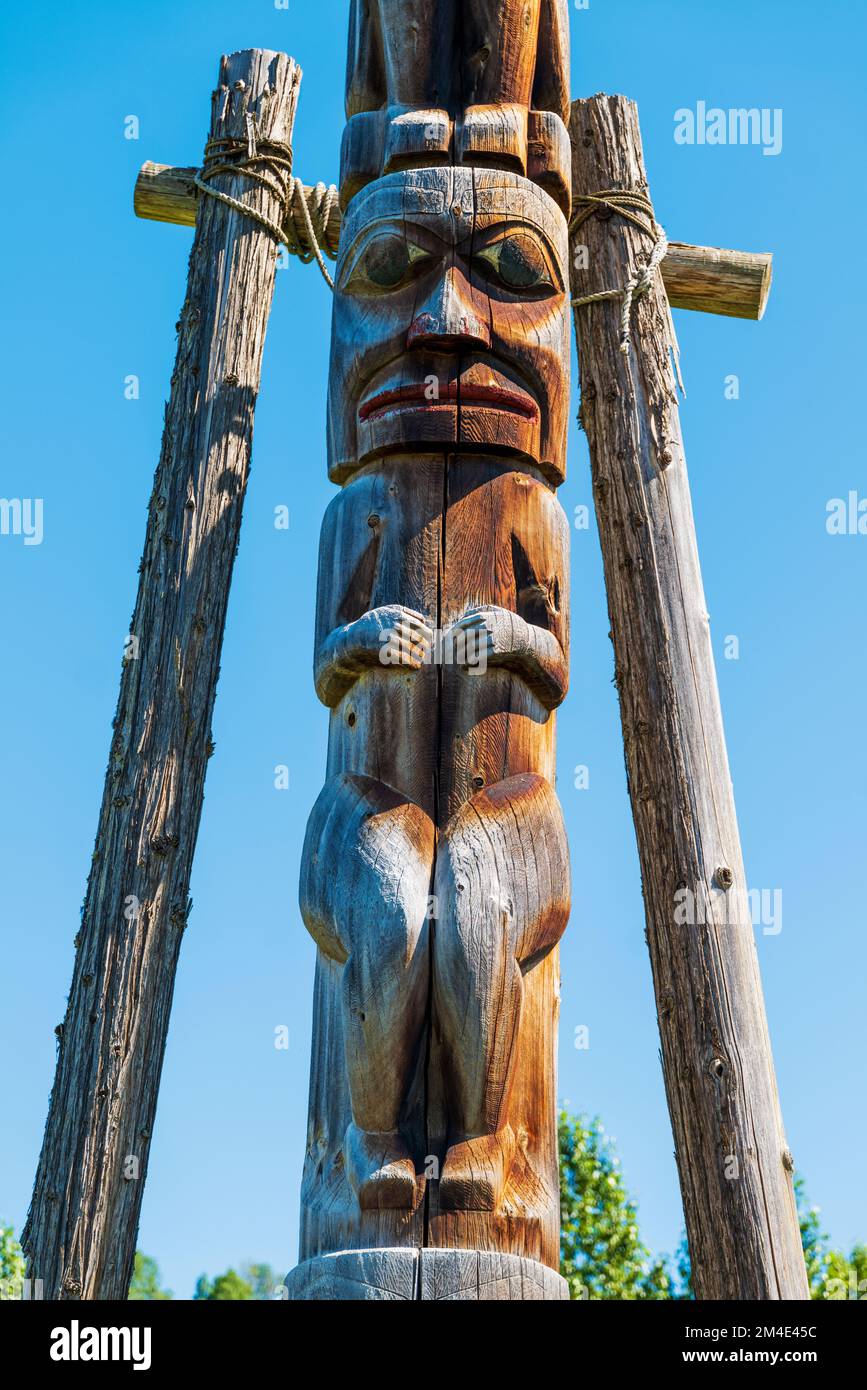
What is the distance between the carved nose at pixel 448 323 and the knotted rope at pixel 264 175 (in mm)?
1605

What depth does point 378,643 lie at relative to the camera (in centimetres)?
564

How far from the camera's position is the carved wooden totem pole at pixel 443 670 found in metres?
4.94

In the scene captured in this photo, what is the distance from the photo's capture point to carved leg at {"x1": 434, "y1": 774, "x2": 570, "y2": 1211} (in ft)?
16.1

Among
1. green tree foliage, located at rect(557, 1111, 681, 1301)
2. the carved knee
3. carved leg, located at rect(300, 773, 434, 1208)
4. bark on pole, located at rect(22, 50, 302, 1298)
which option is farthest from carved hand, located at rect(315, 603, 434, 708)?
green tree foliage, located at rect(557, 1111, 681, 1301)

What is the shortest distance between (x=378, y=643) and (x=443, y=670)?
9.9 inches

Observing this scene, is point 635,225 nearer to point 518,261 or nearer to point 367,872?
point 518,261

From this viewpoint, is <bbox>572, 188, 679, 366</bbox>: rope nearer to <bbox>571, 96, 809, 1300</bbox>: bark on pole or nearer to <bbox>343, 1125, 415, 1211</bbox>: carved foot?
<bbox>571, 96, 809, 1300</bbox>: bark on pole

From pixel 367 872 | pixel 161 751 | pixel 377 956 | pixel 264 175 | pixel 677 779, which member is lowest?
pixel 377 956

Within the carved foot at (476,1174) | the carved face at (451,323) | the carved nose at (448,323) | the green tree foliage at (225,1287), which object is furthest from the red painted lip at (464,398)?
the green tree foliage at (225,1287)

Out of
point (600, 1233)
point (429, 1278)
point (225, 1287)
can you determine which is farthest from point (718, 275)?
point (225, 1287)

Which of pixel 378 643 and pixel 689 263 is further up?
pixel 689 263

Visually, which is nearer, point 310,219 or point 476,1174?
point 476,1174
